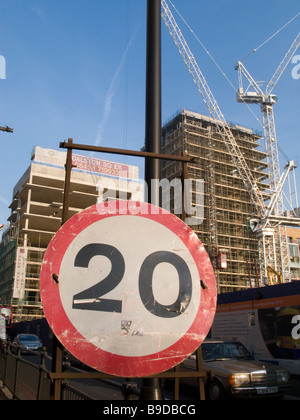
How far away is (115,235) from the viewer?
217 centimetres

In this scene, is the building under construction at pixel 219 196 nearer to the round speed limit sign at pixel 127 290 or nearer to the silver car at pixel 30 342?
the silver car at pixel 30 342

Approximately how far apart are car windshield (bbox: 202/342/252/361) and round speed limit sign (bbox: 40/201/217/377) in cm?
789

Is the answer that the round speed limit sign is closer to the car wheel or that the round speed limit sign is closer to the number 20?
the number 20

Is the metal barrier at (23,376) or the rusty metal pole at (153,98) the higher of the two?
the rusty metal pole at (153,98)

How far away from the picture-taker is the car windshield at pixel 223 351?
9.46 meters

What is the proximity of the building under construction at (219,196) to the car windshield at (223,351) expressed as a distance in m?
67.0

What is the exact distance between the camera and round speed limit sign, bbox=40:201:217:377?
1.95 metres

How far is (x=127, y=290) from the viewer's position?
2.05 m

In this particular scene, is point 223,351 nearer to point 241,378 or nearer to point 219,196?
point 241,378

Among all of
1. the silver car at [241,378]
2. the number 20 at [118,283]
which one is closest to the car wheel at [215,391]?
the silver car at [241,378]

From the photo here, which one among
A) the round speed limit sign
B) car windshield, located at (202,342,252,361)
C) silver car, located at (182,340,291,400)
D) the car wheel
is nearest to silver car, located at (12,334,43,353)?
car windshield, located at (202,342,252,361)
